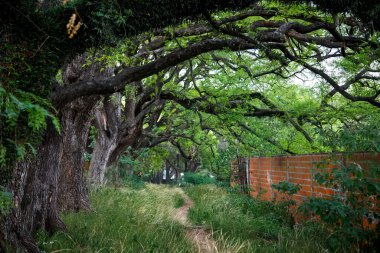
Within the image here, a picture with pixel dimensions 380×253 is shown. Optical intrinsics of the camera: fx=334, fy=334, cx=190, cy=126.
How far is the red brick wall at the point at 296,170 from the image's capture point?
5.28 metres

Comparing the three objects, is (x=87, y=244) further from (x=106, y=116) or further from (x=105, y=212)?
(x=106, y=116)

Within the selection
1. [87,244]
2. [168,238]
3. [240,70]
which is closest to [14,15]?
[87,244]

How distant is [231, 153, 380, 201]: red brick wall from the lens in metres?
5.28

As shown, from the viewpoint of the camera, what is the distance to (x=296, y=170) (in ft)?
25.0

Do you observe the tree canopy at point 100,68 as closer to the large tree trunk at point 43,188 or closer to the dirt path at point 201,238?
the large tree trunk at point 43,188

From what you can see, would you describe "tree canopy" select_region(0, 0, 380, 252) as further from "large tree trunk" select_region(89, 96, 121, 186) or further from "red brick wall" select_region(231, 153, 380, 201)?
"large tree trunk" select_region(89, 96, 121, 186)

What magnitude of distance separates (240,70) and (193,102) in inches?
69.6

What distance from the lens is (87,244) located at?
430cm

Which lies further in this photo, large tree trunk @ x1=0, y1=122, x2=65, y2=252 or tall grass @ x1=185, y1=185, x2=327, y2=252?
tall grass @ x1=185, y1=185, x2=327, y2=252

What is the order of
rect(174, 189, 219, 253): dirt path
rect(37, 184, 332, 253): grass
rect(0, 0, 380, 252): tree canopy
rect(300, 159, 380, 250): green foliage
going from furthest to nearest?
rect(174, 189, 219, 253): dirt path < rect(37, 184, 332, 253): grass < rect(300, 159, 380, 250): green foliage < rect(0, 0, 380, 252): tree canopy

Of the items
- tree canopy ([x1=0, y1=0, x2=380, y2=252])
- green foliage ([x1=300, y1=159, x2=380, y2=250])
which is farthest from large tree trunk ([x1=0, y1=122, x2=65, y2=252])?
green foliage ([x1=300, y1=159, x2=380, y2=250])

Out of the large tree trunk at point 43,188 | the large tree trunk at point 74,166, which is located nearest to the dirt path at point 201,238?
the large tree trunk at point 43,188

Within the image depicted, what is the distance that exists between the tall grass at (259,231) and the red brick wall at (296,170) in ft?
2.37

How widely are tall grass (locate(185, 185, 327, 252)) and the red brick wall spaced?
28.4 inches
